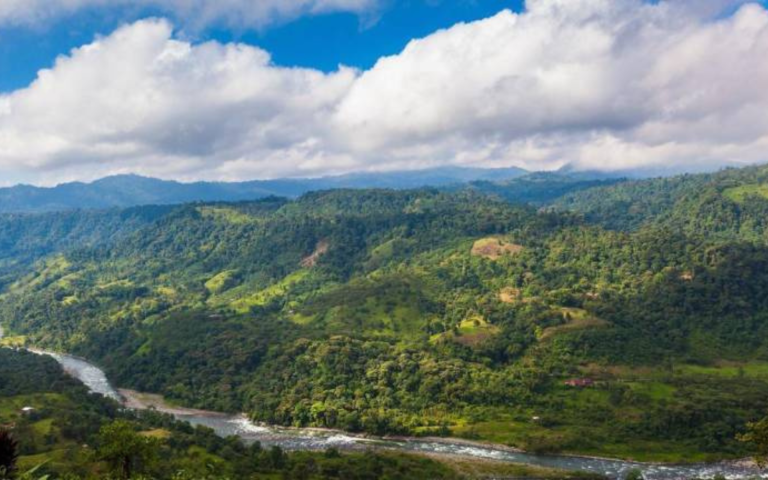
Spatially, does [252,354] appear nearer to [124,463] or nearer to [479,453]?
[479,453]

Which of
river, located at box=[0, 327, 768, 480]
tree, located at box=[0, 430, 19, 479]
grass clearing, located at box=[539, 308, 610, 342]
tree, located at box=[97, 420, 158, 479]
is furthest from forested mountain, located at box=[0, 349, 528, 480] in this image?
grass clearing, located at box=[539, 308, 610, 342]

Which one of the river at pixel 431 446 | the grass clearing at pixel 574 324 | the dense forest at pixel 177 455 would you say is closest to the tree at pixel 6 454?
the dense forest at pixel 177 455

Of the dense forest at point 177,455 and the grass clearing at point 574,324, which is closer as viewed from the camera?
the dense forest at point 177,455

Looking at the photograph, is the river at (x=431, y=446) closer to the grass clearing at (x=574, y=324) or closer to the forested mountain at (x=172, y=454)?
the forested mountain at (x=172, y=454)

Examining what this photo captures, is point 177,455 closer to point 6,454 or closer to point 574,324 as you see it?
point 6,454

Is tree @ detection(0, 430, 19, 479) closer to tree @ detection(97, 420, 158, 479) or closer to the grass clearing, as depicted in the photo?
tree @ detection(97, 420, 158, 479)

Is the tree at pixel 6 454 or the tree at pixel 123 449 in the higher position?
the tree at pixel 6 454

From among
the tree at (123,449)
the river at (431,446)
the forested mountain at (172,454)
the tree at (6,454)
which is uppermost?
the tree at (6,454)
